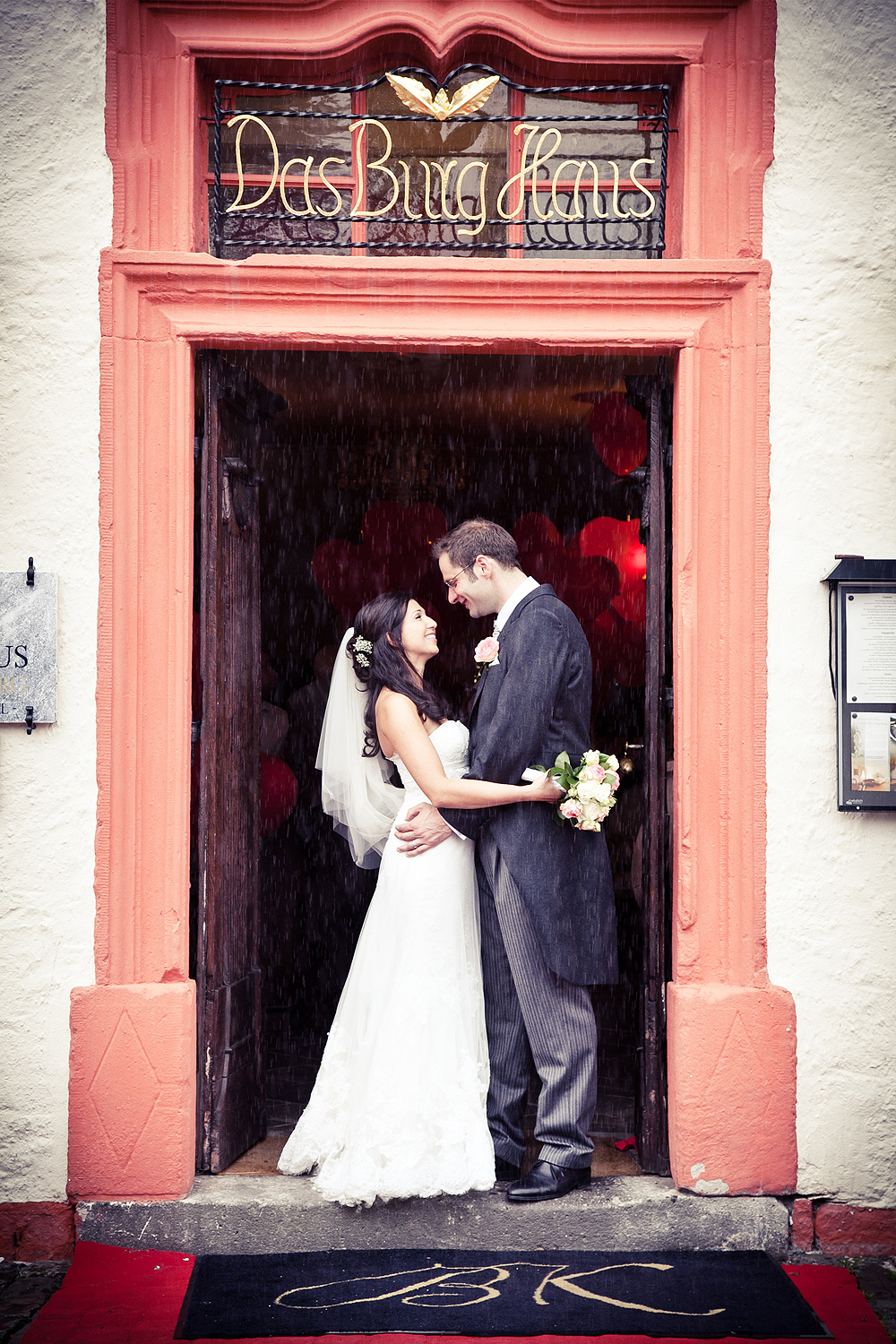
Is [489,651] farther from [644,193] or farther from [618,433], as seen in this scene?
[644,193]

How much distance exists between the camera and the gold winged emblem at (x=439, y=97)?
4.09m

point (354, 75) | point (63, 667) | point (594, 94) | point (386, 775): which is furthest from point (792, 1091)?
point (354, 75)

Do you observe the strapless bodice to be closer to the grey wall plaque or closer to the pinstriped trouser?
the pinstriped trouser

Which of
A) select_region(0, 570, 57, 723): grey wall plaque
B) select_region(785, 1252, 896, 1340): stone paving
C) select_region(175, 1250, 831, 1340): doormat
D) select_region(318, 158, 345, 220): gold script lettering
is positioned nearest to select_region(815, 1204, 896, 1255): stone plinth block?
select_region(785, 1252, 896, 1340): stone paving

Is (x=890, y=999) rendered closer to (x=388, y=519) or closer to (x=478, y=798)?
(x=478, y=798)

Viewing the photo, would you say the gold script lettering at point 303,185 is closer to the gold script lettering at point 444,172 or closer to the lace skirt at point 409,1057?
the gold script lettering at point 444,172

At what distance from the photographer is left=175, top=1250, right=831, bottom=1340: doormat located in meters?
3.23

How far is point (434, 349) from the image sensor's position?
407 cm

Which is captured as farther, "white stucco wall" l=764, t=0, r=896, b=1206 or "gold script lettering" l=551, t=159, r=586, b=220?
"gold script lettering" l=551, t=159, r=586, b=220

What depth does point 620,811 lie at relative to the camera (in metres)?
7.04

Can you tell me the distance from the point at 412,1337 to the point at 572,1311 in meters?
0.50

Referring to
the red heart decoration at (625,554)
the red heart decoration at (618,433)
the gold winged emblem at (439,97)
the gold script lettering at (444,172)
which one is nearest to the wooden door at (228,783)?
the gold script lettering at (444,172)

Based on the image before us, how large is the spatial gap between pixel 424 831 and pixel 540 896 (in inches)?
21.8

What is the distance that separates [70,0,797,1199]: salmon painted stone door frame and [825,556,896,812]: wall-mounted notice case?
293 millimetres
